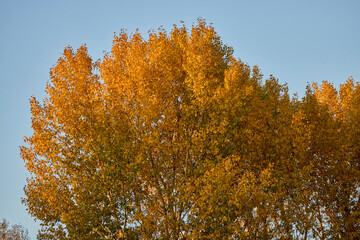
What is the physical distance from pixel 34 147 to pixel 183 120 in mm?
10661

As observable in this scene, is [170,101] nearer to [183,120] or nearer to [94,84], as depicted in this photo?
[183,120]

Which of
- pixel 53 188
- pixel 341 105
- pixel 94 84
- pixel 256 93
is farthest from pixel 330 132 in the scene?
pixel 53 188

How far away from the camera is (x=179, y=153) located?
88.4 ft

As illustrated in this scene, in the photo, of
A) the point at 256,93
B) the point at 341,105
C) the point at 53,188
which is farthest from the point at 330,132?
the point at 53,188

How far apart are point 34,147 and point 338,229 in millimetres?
22954

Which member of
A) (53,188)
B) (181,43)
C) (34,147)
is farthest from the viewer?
(181,43)

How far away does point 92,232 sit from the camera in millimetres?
23141

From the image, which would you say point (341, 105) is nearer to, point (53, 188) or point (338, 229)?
point (338, 229)

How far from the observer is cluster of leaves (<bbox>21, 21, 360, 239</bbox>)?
22.9m

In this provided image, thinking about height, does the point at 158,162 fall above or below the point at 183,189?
above

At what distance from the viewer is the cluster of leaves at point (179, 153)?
2294 centimetres

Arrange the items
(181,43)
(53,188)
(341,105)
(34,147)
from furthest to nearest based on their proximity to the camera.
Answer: (341,105) → (181,43) → (34,147) → (53,188)

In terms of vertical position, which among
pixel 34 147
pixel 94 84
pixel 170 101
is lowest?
pixel 34 147

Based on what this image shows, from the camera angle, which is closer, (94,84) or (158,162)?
(158,162)
